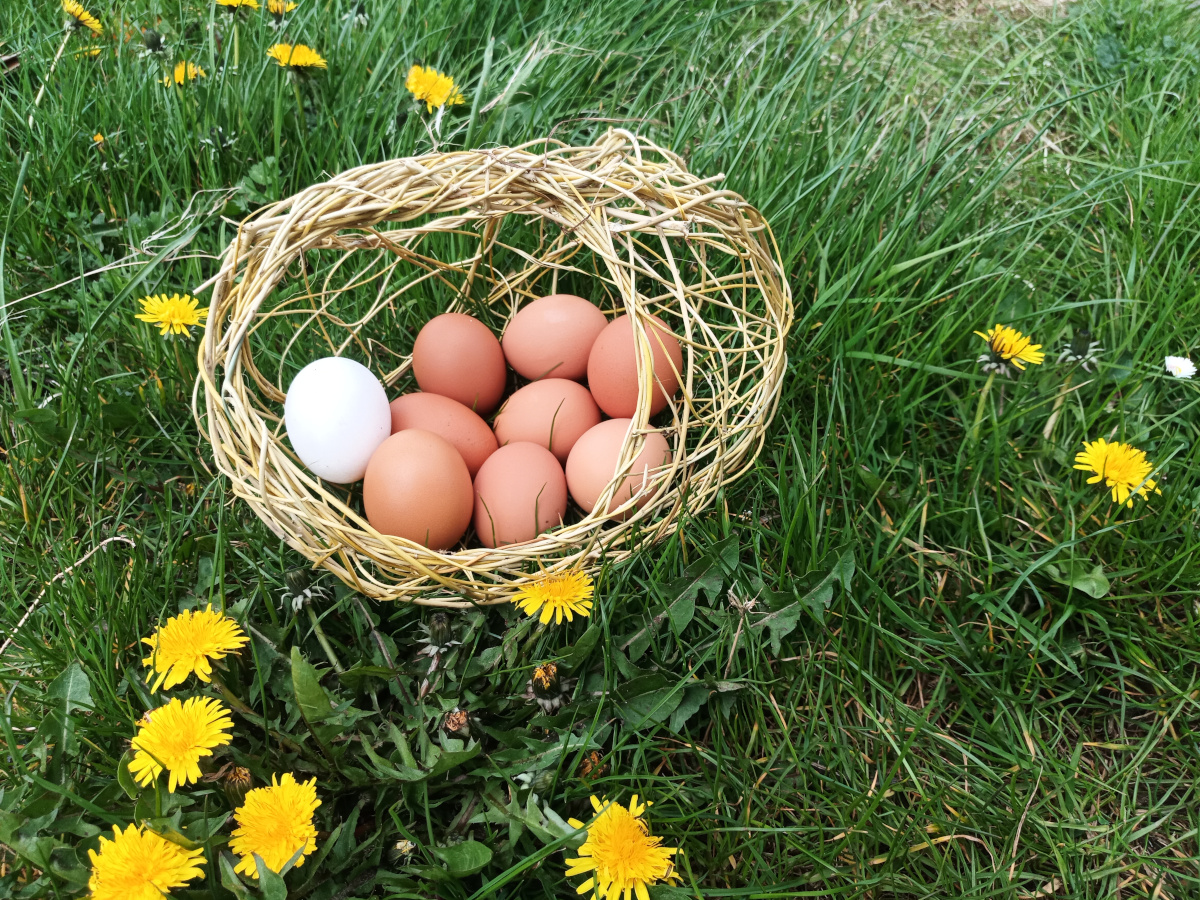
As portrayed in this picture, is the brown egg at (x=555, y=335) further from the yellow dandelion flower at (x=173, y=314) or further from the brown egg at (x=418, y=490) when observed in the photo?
the yellow dandelion flower at (x=173, y=314)

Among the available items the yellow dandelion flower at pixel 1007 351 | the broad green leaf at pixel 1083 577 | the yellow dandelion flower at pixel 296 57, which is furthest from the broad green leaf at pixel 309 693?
the yellow dandelion flower at pixel 296 57

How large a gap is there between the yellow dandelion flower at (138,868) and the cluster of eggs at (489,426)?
0.62 meters

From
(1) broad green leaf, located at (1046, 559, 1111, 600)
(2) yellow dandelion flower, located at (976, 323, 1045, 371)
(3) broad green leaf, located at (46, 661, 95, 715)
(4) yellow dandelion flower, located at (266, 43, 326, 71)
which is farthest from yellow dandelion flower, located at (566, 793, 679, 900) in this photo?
(4) yellow dandelion flower, located at (266, 43, 326, 71)

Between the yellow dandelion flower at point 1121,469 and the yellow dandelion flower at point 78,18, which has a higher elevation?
the yellow dandelion flower at point 78,18

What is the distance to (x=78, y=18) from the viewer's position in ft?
7.73

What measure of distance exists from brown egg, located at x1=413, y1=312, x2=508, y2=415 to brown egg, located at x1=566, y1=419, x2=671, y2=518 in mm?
311

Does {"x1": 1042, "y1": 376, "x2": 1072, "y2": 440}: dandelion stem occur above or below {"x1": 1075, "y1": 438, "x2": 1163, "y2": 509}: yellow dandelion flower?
below

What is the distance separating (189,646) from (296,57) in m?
1.60

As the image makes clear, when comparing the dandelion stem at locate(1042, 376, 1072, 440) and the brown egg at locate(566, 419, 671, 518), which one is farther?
the dandelion stem at locate(1042, 376, 1072, 440)

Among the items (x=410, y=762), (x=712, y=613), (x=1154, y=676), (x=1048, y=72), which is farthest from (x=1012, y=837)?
(x=1048, y=72)

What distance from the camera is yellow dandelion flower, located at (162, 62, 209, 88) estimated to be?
2176mm

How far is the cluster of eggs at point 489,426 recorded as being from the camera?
Result: 1.56m

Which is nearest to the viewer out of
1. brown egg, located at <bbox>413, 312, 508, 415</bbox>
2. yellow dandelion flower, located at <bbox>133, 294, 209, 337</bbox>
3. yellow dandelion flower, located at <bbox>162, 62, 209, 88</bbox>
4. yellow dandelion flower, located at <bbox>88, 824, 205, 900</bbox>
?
yellow dandelion flower, located at <bbox>88, 824, 205, 900</bbox>

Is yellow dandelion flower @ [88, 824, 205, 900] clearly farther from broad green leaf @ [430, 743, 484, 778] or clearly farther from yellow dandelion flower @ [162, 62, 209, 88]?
yellow dandelion flower @ [162, 62, 209, 88]
